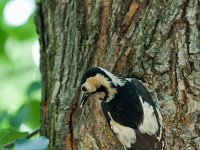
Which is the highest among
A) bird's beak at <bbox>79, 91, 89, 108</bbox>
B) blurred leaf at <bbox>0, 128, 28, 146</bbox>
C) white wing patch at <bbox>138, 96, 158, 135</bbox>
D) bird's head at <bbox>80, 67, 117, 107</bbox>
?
bird's head at <bbox>80, 67, 117, 107</bbox>

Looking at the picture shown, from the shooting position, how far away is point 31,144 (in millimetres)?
2279

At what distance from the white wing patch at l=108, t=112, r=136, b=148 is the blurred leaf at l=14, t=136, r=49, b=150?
540 millimetres

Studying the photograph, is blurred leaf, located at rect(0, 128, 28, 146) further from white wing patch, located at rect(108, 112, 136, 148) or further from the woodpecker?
white wing patch, located at rect(108, 112, 136, 148)

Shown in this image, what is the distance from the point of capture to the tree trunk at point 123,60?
9.07ft

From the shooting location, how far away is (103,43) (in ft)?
9.86

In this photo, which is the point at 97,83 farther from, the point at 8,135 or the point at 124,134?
the point at 8,135

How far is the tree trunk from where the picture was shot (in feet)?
9.07

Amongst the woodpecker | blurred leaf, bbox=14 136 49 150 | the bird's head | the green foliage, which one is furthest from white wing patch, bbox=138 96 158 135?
the green foliage

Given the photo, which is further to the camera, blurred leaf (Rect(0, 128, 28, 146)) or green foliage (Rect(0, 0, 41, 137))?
green foliage (Rect(0, 0, 41, 137))

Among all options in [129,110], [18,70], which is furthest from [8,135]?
[18,70]

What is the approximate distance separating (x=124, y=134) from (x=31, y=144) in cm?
62

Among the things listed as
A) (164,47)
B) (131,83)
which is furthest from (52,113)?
(164,47)

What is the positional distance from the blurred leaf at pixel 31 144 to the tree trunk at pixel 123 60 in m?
0.56

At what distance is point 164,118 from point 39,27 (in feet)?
3.68
